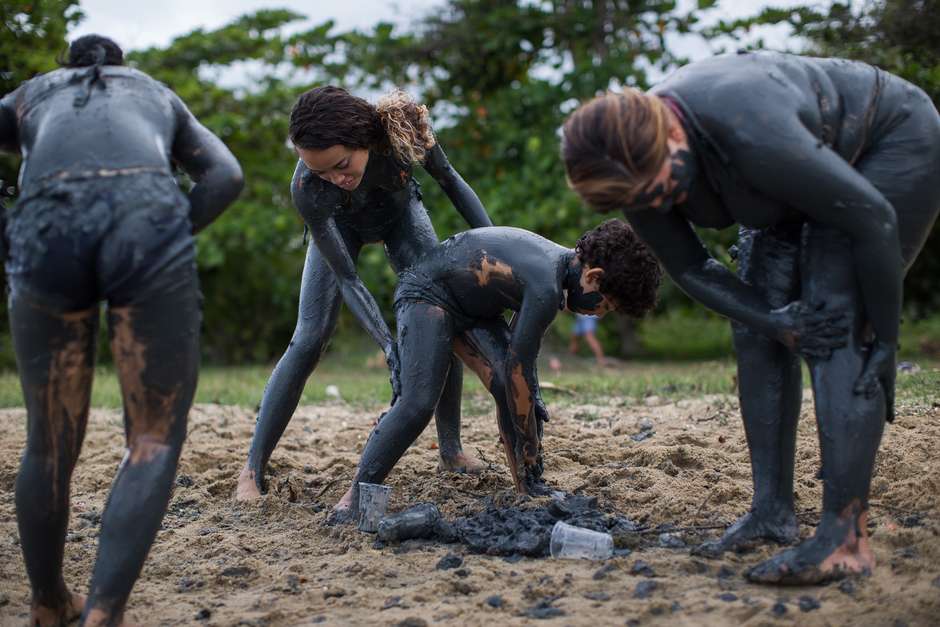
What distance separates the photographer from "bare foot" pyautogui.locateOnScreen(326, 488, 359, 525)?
13.4 ft

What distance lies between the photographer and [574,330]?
40.7 ft

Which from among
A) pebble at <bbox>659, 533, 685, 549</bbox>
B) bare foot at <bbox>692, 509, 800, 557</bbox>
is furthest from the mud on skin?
bare foot at <bbox>692, 509, 800, 557</bbox>

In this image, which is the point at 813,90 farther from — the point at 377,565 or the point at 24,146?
the point at 24,146

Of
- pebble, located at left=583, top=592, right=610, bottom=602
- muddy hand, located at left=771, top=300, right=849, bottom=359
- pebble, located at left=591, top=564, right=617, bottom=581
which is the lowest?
pebble, located at left=591, top=564, right=617, bottom=581

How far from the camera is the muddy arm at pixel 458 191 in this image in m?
4.60

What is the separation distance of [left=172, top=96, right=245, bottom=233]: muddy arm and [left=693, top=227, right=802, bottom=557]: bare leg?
1693 mm

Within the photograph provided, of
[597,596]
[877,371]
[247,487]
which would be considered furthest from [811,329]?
[247,487]

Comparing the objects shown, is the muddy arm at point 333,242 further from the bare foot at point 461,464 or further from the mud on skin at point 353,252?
the bare foot at point 461,464

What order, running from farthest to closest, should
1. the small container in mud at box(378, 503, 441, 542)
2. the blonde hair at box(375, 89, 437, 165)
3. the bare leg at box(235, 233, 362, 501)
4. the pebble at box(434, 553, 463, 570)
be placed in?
the bare leg at box(235, 233, 362, 501) < the blonde hair at box(375, 89, 437, 165) < the small container in mud at box(378, 503, 441, 542) < the pebble at box(434, 553, 463, 570)

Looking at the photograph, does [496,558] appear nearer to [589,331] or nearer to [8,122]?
[8,122]

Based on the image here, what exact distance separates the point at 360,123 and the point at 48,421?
1.84 meters

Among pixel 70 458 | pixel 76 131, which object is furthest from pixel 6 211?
pixel 70 458

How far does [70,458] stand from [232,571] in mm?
845

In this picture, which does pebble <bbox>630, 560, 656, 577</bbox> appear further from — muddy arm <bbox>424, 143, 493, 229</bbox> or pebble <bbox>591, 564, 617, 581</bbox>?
muddy arm <bbox>424, 143, 493, 229</bbox>
